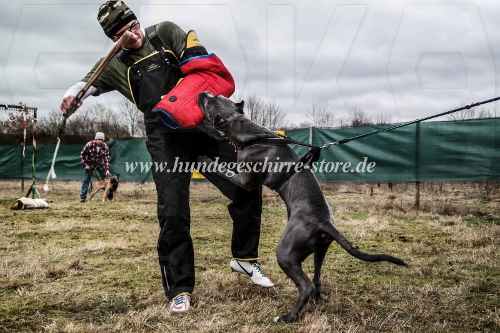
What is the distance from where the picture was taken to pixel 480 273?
11.4 ft

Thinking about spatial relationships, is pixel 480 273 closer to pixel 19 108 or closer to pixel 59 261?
pixel 59 261

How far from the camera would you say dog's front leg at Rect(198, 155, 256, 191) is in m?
2.89

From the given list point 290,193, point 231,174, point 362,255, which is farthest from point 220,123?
point 362,255

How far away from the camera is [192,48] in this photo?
2.91 m

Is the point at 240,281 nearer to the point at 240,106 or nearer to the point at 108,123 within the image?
the point at 240,106

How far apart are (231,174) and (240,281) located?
86 centimetres

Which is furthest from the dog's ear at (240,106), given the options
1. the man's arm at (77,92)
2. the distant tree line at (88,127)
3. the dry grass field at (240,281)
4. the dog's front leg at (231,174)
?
the distant tree line at (88,127)

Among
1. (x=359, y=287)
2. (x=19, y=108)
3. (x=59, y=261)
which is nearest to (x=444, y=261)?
(x=359, y=287)

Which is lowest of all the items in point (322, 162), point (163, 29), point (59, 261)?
point (59, 261)

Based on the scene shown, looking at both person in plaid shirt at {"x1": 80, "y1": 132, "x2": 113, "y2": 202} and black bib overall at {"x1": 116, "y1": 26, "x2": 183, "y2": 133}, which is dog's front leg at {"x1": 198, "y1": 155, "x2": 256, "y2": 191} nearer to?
black bib overall at {"x1": 116, "y1": 26, "x2": 183, "y2": 133}

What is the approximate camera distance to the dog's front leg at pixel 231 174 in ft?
9.48

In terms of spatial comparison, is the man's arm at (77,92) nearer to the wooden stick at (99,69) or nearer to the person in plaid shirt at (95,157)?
the wooden stick at (99,69)

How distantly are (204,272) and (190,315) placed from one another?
963 millimetres

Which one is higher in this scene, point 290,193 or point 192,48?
point 192,48
